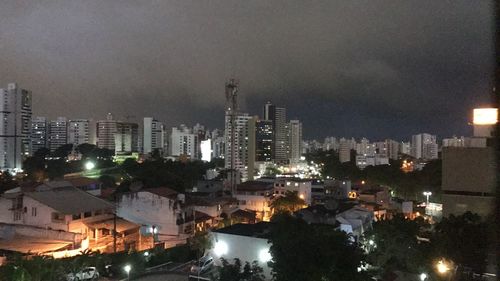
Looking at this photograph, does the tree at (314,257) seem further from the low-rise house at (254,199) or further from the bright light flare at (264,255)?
the low-rise house at (254,199)

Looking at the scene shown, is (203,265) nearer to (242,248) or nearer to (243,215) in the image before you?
(242,248)

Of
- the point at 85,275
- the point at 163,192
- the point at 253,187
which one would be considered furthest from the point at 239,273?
the point at 253,187

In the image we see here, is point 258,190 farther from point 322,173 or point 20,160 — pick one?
point 20,160

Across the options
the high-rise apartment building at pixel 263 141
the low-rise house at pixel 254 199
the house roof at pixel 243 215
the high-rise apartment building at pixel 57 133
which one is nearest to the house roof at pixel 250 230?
the house roof at pixel 243 215

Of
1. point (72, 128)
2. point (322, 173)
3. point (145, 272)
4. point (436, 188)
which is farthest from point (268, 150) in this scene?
point (145, 272)

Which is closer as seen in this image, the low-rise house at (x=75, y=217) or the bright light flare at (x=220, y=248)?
the bright light flare at (x=220, y=248)

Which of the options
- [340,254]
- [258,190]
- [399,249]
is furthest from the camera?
[258,190]
